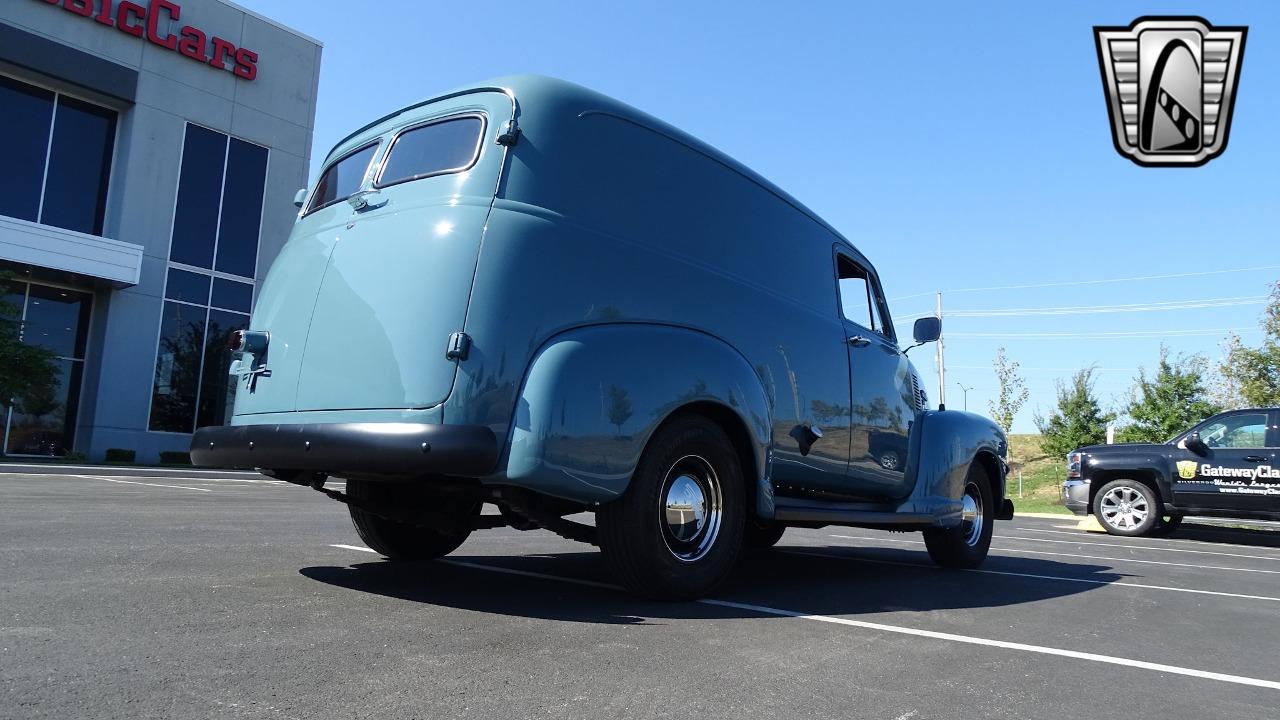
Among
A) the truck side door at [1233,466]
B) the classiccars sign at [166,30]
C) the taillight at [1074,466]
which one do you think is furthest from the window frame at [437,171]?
the classiccars sign at [166,30]

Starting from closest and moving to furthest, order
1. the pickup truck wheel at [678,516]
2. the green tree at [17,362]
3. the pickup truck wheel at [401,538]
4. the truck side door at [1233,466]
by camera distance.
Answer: the pickup truck wheel at [678,516] → the pickup truck wheel at [401,538] → the truck side door at [1233,466] → the green tree at [17,362]

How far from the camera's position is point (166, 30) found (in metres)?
24.5

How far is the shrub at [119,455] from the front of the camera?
22.4m

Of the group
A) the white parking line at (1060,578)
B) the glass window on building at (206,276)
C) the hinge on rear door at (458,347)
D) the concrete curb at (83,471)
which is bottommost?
the concrete curb at (83,471)

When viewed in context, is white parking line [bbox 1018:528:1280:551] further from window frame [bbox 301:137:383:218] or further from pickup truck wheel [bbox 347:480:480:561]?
window frame [bbox 301:137:383:218]

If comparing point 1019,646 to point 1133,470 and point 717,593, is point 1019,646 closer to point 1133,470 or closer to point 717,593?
point 717,593

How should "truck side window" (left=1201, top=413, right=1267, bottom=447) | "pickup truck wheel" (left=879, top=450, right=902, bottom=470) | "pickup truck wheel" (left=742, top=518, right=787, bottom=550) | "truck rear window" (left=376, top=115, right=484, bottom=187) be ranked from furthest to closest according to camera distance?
"truck side window" (left=1201, top=413, right=1267, bottom=447)
"pickup truck wheel" (left=742, top=518, right=787, bottom=550)
"pickup truck wheel" (left=879, top=450, right=902, bottom=470)
"truck rear window" (left=376, top=115, right=484, bottom=187)

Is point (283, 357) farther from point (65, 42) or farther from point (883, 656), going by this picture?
point (65, 42)

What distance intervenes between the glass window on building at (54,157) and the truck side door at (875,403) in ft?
80.0

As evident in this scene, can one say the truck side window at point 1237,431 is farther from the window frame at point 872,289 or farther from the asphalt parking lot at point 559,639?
the window frame at point 872,289

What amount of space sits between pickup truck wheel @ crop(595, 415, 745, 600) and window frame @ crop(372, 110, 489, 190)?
152 centimetres

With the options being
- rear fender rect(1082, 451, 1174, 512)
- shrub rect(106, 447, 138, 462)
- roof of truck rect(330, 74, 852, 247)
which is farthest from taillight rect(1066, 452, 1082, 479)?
shrub rect(106, 447, 138, 462)

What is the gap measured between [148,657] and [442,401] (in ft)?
4.30

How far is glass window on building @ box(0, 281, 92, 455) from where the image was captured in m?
21.8
